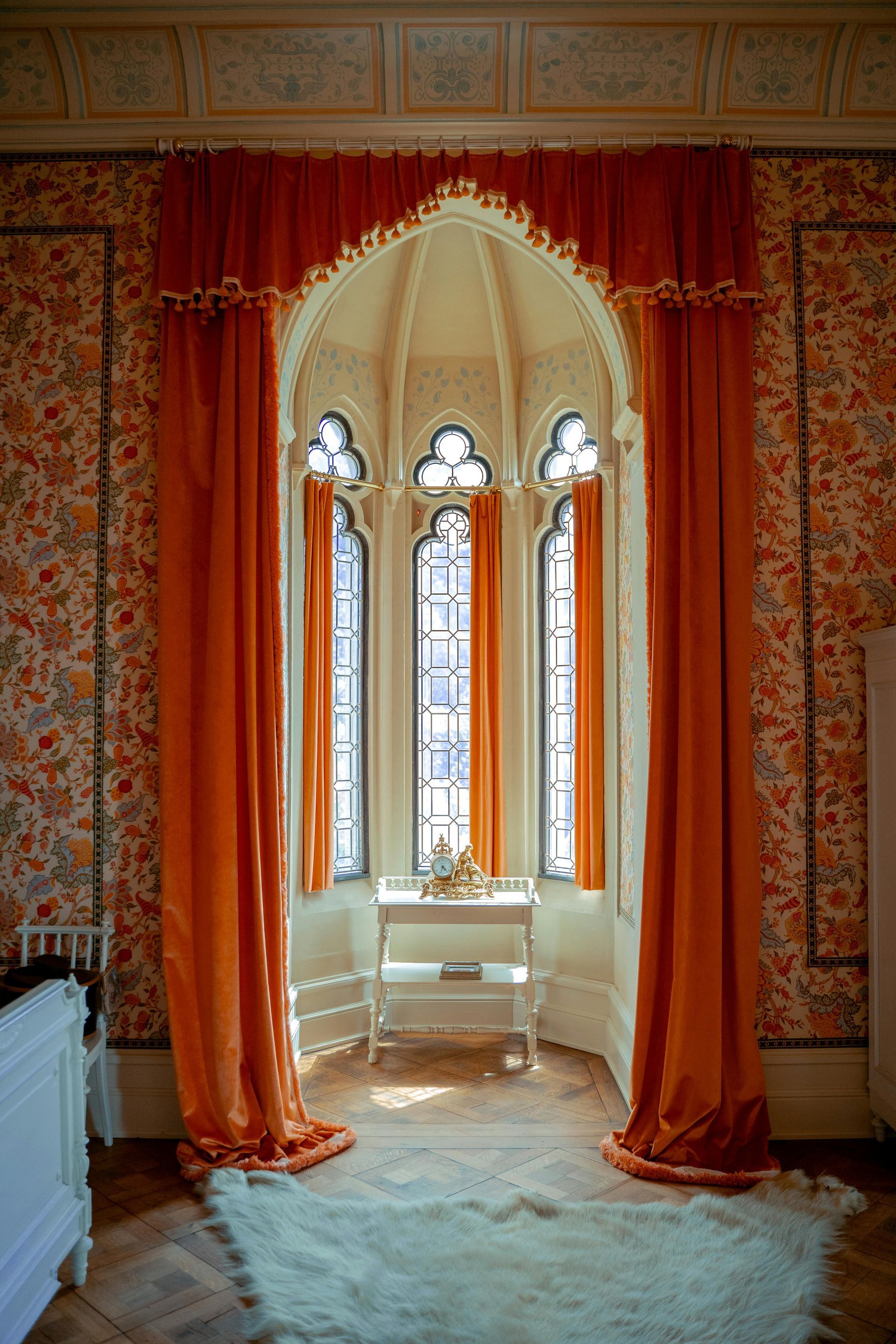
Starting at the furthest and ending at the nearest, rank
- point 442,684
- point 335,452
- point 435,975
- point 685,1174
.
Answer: point 442,684 → point 335,452 → point 435,975 → point 685,1174

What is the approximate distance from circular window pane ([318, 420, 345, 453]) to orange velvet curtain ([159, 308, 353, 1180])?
1.52 m

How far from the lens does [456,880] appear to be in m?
4.82

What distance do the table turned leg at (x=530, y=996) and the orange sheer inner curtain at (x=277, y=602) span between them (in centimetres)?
98

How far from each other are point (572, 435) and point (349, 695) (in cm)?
190

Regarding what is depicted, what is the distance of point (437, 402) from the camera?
18.4ft

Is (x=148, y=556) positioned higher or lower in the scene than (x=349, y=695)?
higher

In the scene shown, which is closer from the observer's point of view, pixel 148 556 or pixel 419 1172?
pixel 419 1172

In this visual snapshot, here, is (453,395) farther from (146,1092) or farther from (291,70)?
(146,1092)

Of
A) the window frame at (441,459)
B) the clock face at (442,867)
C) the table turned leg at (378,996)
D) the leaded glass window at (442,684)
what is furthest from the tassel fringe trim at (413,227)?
the table turned leg at (378,996)

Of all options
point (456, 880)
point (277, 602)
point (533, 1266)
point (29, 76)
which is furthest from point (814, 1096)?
point (29, 76)

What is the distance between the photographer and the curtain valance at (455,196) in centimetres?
371

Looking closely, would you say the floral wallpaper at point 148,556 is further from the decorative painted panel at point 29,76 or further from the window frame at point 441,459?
the window frame at point 441,459

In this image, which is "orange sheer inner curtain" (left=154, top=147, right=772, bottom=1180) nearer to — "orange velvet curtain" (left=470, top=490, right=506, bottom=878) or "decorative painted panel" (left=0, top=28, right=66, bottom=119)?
"decorative painted panel" (left=0, top=28, right=66, bottom=119)

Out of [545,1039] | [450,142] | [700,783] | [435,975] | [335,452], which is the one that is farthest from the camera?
[335,452]
